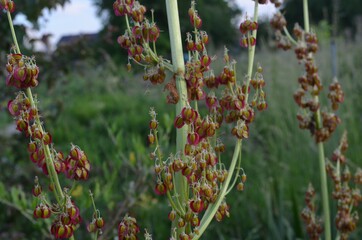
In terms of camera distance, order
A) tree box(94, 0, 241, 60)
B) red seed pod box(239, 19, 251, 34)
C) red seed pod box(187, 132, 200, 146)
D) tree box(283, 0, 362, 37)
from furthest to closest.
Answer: tree box(283, 0, 362, 37) → tree box(94, 0, 241, 60) → red seed pod box(239, 19, 251, 34) → red seed pod box(187, 132, 200, 146)

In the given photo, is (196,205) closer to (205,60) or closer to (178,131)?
(178,131)

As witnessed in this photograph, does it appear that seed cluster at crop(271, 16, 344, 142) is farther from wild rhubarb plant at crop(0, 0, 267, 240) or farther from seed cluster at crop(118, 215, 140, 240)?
seed cluster at crop(118, 215, 140, 240)

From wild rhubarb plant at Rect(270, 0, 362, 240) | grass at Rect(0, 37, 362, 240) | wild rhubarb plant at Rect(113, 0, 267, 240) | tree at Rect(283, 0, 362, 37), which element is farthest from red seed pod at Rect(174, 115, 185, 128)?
tree at Rect(283, 0, 362, 37)

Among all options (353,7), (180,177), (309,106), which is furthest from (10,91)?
(353,7)

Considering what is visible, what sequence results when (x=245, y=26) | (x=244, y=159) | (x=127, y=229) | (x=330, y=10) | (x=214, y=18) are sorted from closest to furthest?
(x=127, y=229) < (x=245, y=26) < (x=244, y=159) < (x=214, y=18) < (x=330, y=10)

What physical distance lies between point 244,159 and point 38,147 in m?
3.95

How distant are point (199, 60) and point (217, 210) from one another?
Answer: 33 centimetres

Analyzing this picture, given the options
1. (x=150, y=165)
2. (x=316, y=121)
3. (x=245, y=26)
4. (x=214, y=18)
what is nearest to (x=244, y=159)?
(x=150, y=165)

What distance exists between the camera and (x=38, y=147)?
1.10m

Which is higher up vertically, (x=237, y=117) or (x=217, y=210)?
(x=237, y=117)

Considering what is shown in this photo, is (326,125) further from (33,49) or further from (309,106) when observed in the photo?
(33,49)

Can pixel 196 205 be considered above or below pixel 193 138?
below

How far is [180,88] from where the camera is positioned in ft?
3.91

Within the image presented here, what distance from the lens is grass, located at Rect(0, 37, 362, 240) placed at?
2893 mm
